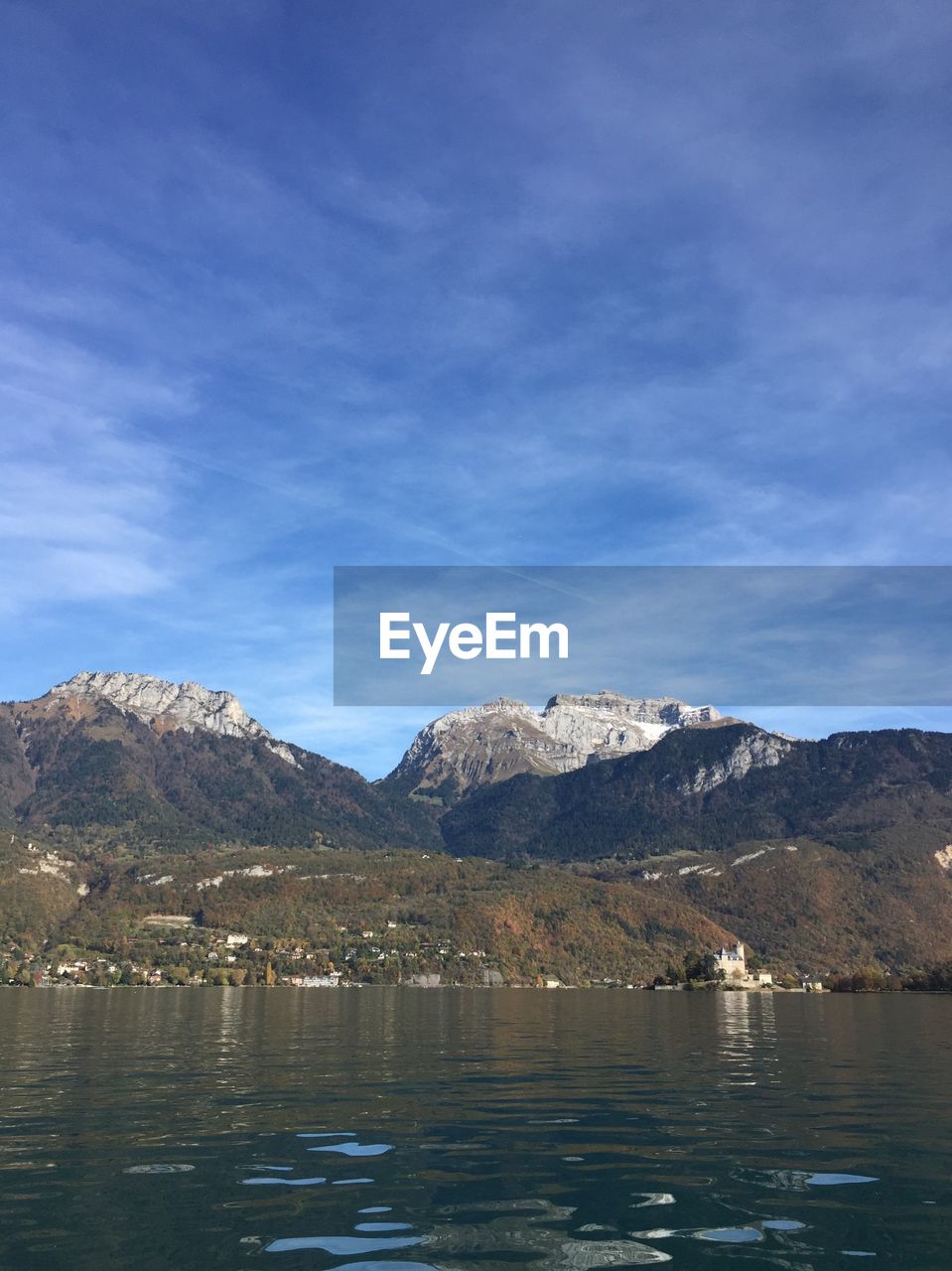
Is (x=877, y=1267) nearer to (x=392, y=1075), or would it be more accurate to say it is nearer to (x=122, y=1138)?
(x=122, y=1138)

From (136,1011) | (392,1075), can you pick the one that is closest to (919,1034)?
(392,1075)

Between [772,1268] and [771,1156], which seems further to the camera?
[771,1156]

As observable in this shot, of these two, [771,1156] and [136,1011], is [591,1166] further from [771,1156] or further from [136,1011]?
[136,1011]

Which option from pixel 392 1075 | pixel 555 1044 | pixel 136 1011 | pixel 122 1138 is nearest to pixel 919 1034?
pixel 555 1044

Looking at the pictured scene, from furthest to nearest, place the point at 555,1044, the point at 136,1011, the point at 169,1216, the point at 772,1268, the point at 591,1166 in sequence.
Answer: the point at 136,1011
the point at 555,1044
the point at 591,1166
the point at 169,1216
the point at 772,1268

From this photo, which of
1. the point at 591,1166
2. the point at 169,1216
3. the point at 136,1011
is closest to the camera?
the point at 169,1216

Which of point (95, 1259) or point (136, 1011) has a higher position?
point (95, 1259)
